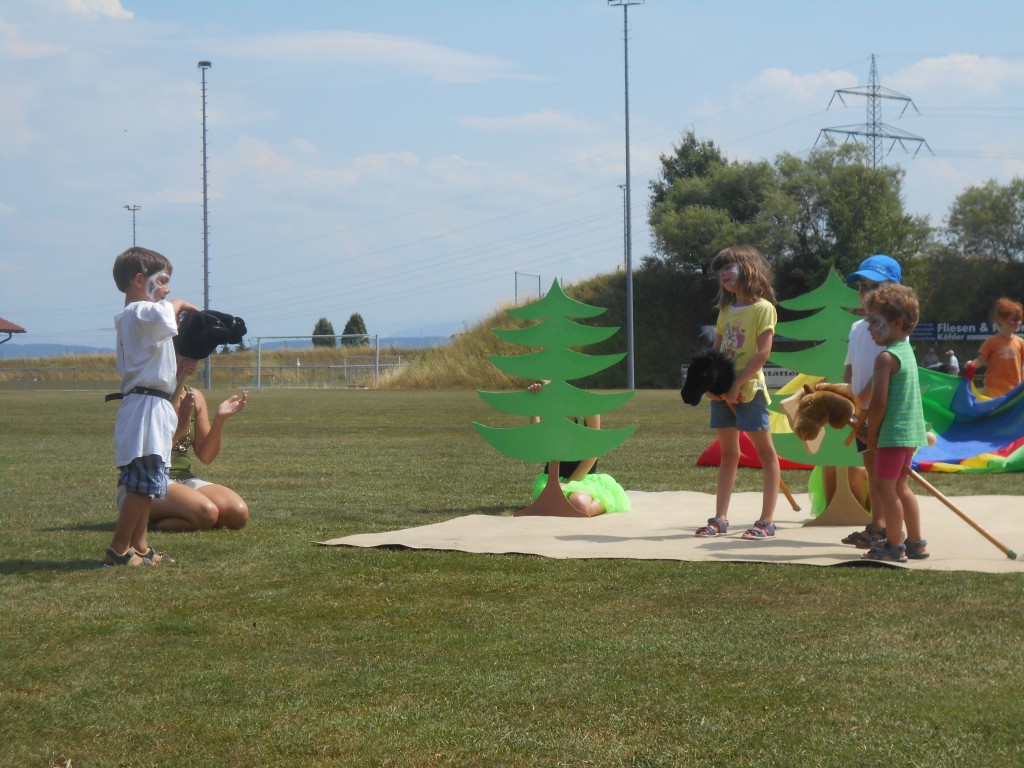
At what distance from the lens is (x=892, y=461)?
21.8 feet

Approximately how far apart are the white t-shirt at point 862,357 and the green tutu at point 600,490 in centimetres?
239

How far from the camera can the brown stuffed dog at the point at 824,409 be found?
23.4 ft

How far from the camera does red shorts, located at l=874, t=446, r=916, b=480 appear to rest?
6641mm

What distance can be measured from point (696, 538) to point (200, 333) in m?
3.32

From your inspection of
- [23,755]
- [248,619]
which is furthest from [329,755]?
[248,619]

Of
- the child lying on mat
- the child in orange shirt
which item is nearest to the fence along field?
the child in orange shirt

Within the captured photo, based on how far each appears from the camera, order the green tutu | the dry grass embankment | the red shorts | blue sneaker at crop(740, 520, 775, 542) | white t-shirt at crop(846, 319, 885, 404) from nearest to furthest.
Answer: the red shorts < white t-shirt at crop(846, 319, 885, 404) < blue sneaker at crop(740, 520, 775, 542) < the green tutu < the dry grass embankment

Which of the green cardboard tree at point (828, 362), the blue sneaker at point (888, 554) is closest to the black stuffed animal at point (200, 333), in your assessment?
the green cardboard tree at point (828, 362)

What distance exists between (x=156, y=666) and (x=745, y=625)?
237 centimetres

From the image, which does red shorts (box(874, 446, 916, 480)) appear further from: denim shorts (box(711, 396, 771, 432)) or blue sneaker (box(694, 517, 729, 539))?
blue sneaker (box(694, 517, 729, 539))

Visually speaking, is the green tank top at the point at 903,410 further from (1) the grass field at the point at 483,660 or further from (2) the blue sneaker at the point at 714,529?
(2) the blue sneaker at the point at 714,529

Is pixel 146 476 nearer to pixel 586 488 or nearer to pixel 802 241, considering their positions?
pixel 586 488

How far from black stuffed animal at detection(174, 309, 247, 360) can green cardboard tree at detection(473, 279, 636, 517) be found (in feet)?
7.78

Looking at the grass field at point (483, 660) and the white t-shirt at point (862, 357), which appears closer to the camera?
the grass field at point (483, 660)
